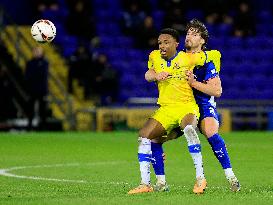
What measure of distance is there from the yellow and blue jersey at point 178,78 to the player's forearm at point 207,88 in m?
0.16

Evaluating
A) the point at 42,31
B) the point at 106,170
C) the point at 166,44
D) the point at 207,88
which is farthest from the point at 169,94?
the point at 106,170

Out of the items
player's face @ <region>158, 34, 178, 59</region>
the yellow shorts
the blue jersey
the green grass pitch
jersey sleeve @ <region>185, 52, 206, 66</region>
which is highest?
player's face @ <region>158, 34, 178, 59</region>

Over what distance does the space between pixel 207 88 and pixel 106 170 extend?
12.8ft

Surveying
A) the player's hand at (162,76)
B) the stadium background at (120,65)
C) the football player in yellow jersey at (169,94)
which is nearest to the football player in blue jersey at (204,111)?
the football player in yellow jersey at (169,94)

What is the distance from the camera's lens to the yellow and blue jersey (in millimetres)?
9977

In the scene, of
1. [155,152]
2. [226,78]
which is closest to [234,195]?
[155,152]

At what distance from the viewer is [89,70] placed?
26.0 meters

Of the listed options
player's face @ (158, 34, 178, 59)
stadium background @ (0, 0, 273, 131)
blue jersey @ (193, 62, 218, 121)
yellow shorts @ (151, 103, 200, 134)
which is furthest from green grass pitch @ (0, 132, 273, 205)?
stadium background @ (0, 0, 273, 131)

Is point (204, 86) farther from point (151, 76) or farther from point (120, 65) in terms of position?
point (120, 65)

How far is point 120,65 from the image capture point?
27953mm

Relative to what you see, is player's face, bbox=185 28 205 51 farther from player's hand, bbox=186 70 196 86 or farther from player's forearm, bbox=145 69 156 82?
player's forearm, bbox=145 69 156 82

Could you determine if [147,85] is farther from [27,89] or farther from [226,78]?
[27,89]

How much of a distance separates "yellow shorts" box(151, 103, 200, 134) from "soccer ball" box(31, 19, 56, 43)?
283cm

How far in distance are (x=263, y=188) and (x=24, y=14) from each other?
1978 cm
